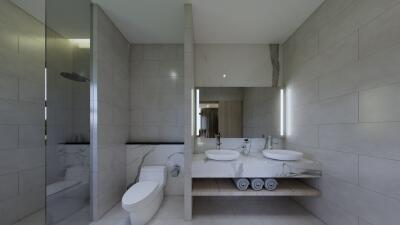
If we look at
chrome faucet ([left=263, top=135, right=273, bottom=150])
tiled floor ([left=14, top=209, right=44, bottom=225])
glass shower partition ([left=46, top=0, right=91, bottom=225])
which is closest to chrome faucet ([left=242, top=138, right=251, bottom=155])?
chrome faucet ([left=263, top=135, right=273, bottom=150])

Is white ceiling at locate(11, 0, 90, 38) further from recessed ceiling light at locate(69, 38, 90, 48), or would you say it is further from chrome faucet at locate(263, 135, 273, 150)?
chrome faucet at locate(263, 135, 273, 150)

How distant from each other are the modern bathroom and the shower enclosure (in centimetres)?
1

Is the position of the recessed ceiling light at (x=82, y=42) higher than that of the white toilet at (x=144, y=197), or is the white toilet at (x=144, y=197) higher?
the recessed ceiling light at (x=82, y=42)

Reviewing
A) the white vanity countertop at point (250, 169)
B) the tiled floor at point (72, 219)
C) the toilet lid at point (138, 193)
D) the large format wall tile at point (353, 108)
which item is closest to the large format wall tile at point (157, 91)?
the toilet lid at point (138, 193)

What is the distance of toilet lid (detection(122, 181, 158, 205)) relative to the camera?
2.04 metres

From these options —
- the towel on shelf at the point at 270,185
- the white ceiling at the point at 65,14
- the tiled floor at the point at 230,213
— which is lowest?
the tiled floor at the point at 230,213

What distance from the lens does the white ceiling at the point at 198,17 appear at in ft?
→ 6.73

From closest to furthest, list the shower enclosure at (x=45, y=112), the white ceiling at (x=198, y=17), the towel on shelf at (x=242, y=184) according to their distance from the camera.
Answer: the shower enclosure at (x=45, y=112), the white ceiling at (x=198, y=17), the towel on shelf at (x=242, y=184)

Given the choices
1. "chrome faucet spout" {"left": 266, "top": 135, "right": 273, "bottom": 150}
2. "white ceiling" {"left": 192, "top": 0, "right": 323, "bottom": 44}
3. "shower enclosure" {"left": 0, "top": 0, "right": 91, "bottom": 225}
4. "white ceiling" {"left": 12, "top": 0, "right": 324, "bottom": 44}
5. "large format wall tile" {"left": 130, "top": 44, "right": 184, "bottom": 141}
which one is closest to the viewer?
"shower enclosure" {"left": 0, "top": 0, "right": 91, "bottom": 225}

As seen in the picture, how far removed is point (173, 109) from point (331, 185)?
2.41 m

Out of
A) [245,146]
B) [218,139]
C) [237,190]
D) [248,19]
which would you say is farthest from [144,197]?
[248,19]

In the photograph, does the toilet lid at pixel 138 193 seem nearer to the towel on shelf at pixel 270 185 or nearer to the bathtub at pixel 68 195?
the bathtub at pixel 68 195

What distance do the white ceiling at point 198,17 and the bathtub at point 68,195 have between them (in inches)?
56.9

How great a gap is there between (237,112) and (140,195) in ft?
6.12
